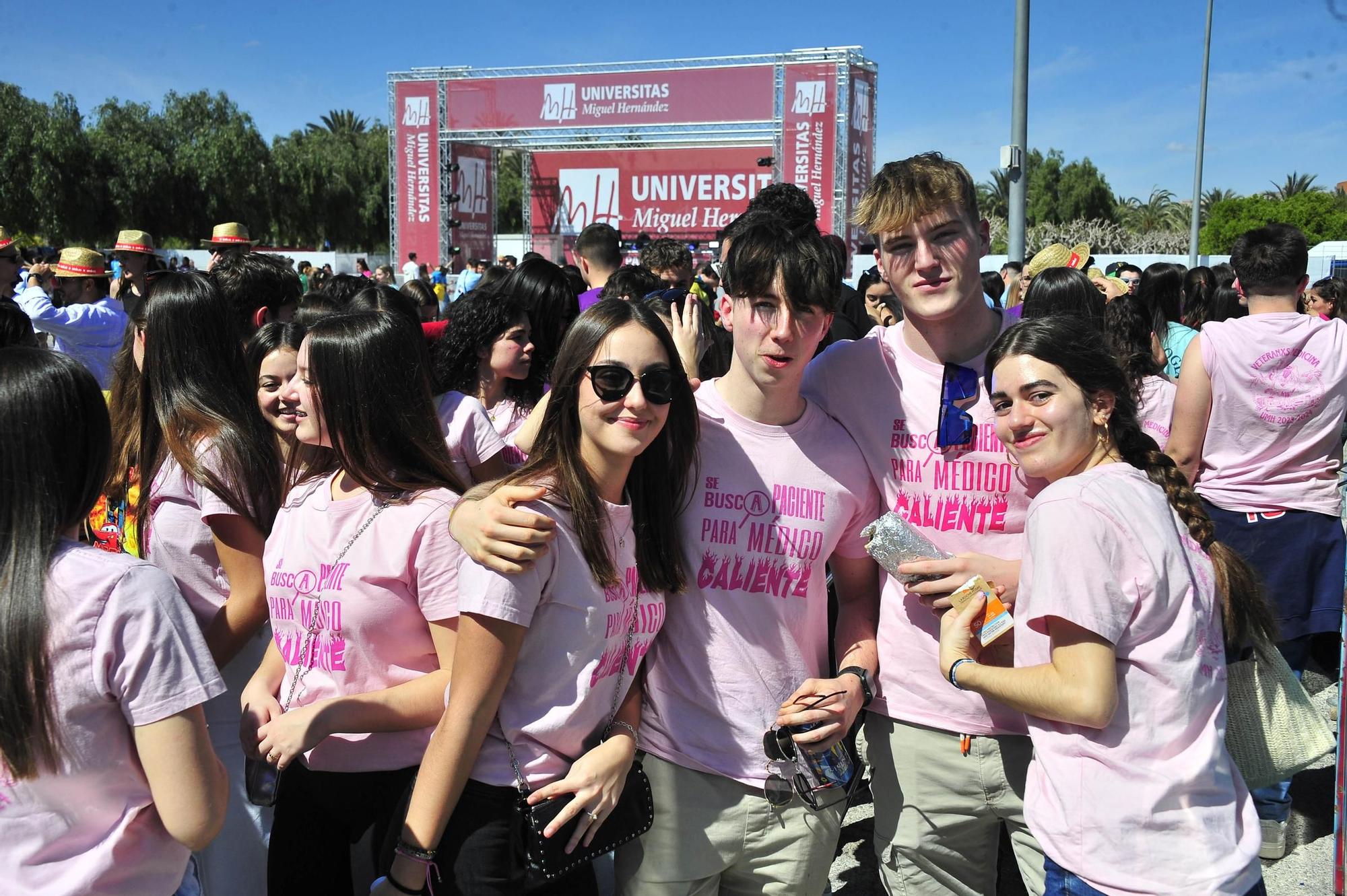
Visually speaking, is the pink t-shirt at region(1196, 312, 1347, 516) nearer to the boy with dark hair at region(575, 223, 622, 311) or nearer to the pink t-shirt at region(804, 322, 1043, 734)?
the pink t-shirt at region(804, 322, 1043, 734)

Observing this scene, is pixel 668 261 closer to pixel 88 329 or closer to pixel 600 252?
pixel 600 252

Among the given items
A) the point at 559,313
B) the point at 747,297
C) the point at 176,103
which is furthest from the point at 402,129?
the point at 747,297

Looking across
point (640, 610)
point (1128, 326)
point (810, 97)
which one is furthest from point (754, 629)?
point (810, 97)

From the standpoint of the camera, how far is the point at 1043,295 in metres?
4.02

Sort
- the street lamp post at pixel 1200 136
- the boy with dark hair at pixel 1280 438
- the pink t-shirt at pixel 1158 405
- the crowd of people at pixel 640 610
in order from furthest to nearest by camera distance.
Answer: the street lamp post at pixel 1200 136 → the pink t-shirt at pixel 1158 405 → the boy with dark hair at pixel 1280 438 → the crowd of people at pixel 640 610

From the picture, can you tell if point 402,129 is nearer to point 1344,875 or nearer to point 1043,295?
point 1043,295

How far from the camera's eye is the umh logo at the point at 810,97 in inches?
832

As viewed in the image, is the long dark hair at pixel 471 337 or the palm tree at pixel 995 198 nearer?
the long dark hair at pixel 471 337

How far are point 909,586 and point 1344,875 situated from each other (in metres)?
1.40

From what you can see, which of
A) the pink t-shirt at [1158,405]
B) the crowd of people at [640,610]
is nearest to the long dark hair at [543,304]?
the crowd of people at [640,610]

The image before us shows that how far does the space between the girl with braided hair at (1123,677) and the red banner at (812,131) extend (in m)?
19.8

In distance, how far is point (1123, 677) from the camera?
6.16 ft

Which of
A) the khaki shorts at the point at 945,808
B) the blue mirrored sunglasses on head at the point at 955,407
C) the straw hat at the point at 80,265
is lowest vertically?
the khaki shorts at the point at 945,808

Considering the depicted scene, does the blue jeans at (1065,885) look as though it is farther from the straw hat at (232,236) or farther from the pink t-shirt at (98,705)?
the straw hat at (232,236)
